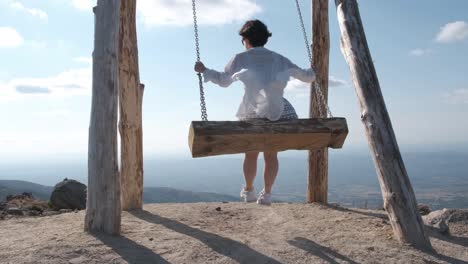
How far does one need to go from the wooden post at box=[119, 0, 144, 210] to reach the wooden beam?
2.13 metres

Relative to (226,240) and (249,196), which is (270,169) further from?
(226,240)

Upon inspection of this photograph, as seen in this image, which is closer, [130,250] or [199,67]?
[130,250]

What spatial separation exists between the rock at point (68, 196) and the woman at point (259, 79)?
553cm

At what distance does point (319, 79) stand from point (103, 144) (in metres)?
3.46

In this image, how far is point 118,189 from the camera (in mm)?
4844

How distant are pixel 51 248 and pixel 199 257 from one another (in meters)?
1.39

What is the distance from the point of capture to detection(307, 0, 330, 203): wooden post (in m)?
6.79

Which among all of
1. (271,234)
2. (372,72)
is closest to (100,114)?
(271,234)

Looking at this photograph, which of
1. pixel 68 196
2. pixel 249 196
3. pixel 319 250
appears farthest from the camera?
pixel 68 196

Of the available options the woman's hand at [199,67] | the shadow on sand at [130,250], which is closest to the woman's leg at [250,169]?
the woman's hand at [199,67]

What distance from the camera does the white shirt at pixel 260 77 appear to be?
16.5 feet

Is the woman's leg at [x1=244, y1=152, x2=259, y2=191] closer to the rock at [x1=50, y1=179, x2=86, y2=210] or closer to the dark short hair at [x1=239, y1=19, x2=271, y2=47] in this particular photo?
the dark short hair at [x1=239, y1=19, x2=271, y2=47]

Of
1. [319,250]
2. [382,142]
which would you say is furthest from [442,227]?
[319,250]

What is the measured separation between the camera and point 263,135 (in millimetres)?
4496
